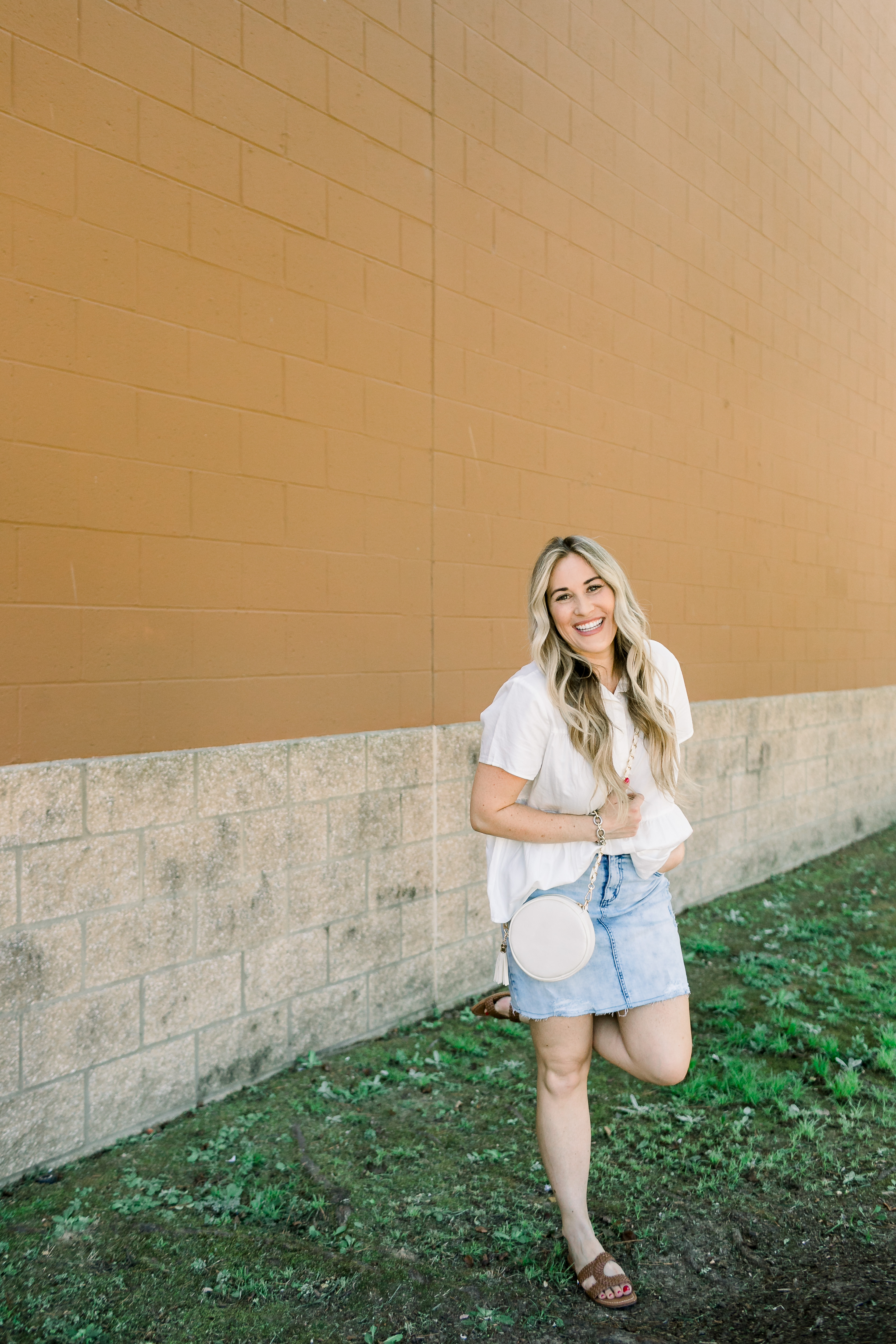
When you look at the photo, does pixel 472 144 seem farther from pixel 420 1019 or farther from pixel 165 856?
pixel 420 1019

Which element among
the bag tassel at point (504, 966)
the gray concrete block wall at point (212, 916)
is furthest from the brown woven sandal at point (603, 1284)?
the gray concrete block wall at point (212, 916)

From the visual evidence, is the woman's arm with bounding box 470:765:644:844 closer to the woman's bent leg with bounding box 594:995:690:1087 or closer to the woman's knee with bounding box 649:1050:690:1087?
the woman's bent leg with bounding box 594:995:690:1087

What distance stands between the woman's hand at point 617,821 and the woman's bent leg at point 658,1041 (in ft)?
1.60

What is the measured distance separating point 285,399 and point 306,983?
2.37m

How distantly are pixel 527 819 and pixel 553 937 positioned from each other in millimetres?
305

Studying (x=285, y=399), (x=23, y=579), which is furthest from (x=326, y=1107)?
(x=285, y=399)

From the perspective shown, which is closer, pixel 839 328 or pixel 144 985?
pixel 144 985

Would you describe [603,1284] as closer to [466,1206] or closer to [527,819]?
[466,1206]

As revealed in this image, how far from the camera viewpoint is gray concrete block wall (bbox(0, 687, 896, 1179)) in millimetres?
3354

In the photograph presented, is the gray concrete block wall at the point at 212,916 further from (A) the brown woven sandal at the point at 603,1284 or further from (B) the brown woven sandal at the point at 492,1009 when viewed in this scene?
(A) the brown woven sandal at the point at 603,1284

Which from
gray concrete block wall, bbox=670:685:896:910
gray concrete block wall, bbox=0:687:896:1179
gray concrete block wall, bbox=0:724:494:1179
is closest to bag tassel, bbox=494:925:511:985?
gray concrete block wall, bbox=0:687:896:1179

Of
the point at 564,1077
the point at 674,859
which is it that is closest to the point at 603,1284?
the point at 564,1077

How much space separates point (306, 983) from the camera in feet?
14.0

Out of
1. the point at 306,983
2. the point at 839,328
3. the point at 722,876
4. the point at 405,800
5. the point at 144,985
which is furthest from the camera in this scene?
the point at 839,328
